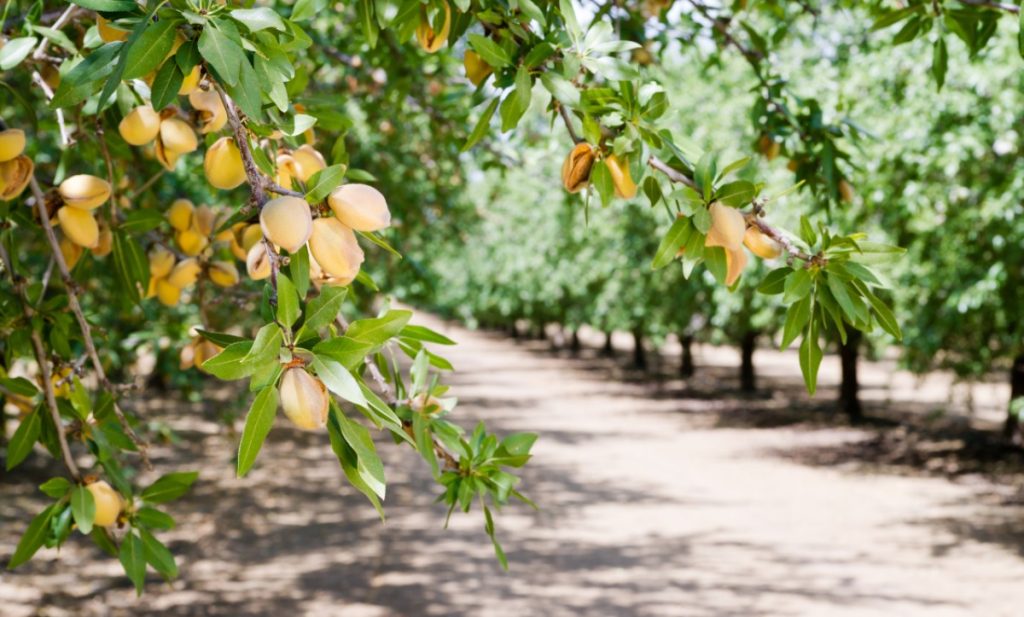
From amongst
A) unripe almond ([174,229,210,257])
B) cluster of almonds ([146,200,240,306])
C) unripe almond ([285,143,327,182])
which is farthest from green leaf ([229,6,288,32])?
unripe almond ([174,229,210,257])

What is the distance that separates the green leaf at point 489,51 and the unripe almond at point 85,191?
784mm

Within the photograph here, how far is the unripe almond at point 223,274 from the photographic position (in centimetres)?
206

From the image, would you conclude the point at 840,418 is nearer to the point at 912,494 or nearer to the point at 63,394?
the point at 912,494

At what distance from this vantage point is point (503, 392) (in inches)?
752

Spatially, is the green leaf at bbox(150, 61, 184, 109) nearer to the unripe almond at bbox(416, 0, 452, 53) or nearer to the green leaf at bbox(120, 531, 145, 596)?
the unripe almond at bbox(416, 0, 452, 53)

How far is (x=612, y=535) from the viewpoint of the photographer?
282 inches

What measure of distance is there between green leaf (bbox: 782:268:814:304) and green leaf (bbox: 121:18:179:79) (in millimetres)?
868

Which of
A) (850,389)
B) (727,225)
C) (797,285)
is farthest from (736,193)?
(850,389)

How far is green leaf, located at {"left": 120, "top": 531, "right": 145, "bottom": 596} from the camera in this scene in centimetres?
178

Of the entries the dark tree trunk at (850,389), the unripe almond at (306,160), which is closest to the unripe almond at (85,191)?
the unripe almond at (306,160)

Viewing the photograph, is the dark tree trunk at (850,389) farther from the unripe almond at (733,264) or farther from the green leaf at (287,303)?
the green leaf at (287,303)

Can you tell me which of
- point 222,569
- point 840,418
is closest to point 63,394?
point 222,569

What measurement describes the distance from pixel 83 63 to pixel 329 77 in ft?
17.1

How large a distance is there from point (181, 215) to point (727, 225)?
4.39ft
